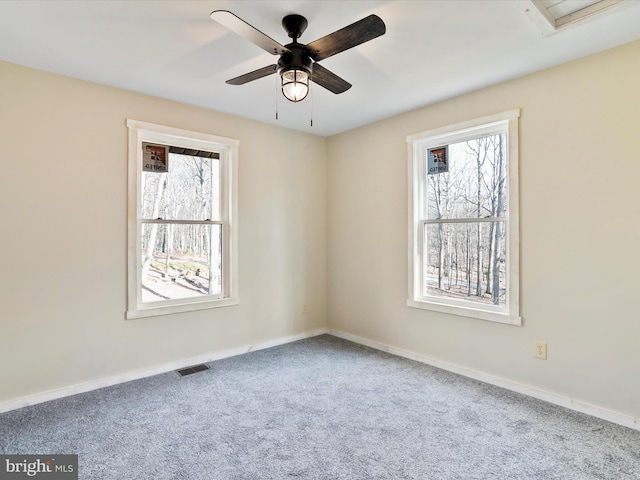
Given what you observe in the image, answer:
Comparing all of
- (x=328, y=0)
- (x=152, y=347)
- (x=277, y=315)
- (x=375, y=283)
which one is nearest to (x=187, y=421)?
(x=152, y=347)

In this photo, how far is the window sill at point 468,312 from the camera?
9.36 ft

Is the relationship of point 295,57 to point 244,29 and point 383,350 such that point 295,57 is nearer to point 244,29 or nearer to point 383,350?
point 244,29

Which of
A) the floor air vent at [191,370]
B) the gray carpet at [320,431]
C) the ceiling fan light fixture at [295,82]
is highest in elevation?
the ceiling fan light fixture at [295,82]

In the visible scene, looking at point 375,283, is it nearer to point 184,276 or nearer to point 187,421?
point 184,276

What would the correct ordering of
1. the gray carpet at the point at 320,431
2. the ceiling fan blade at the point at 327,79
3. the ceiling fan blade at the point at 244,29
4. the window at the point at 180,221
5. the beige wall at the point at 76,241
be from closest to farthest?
1. the ceiling fan blade at the point at 244,29
2. the gray carpet at the point at 320,431
3. the ceiling fan blade at the point at 327,79
4. the beige wall at the point at 76,241
5. the window at the point at 180,221

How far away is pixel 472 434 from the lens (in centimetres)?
222

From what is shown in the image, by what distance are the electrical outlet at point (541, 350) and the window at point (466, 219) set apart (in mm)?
231

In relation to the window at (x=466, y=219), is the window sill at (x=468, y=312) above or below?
below

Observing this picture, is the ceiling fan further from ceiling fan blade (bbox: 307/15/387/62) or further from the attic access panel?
the attic access panel

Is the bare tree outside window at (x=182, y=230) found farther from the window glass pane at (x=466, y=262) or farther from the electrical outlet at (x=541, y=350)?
the electrical outlet at (x=541, y=350)

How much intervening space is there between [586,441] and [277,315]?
2.95 meters

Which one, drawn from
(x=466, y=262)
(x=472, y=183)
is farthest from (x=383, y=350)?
(x=472, y=183)

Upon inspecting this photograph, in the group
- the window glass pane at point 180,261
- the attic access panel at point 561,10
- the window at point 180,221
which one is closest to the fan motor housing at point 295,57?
the attic access panel at point 561,10

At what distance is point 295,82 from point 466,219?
210 centimetres
